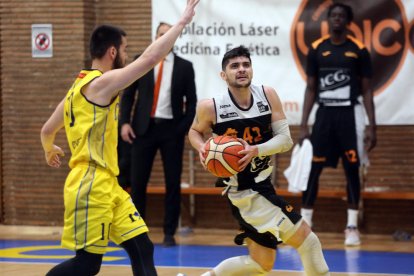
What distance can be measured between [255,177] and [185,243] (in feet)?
14.5

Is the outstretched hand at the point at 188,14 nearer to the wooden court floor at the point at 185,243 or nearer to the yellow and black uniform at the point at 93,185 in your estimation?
the yellow and black uniform at the point at 93,185

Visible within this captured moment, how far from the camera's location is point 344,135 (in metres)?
11.2

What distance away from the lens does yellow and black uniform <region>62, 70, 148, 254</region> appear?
641 cm

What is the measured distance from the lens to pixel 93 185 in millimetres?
6469

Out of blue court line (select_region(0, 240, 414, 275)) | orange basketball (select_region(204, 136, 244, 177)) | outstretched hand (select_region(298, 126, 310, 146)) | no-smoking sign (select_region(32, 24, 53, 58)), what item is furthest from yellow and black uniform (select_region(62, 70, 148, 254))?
no-smoking sign (select_region(32, 24, 53, 58))

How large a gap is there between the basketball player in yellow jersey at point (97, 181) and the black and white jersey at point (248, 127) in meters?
1.00

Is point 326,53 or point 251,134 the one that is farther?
point 326,53

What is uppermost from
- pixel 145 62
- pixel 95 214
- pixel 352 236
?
pixel 145 62

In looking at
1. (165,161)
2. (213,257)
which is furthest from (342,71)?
(213,257)

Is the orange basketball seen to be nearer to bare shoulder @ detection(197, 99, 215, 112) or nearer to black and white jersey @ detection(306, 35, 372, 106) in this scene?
bare shoulder @ detection(197, 99, 215, 112)

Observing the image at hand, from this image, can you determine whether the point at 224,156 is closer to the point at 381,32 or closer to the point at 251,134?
the point at 251,134

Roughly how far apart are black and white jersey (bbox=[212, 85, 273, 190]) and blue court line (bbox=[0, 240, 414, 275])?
2.26 metres

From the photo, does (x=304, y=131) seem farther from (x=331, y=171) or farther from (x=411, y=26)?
(x=411, y=26)

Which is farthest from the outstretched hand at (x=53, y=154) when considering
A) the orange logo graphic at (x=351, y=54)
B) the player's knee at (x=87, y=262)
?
the orange logo graphic at (x=351, y=54)
